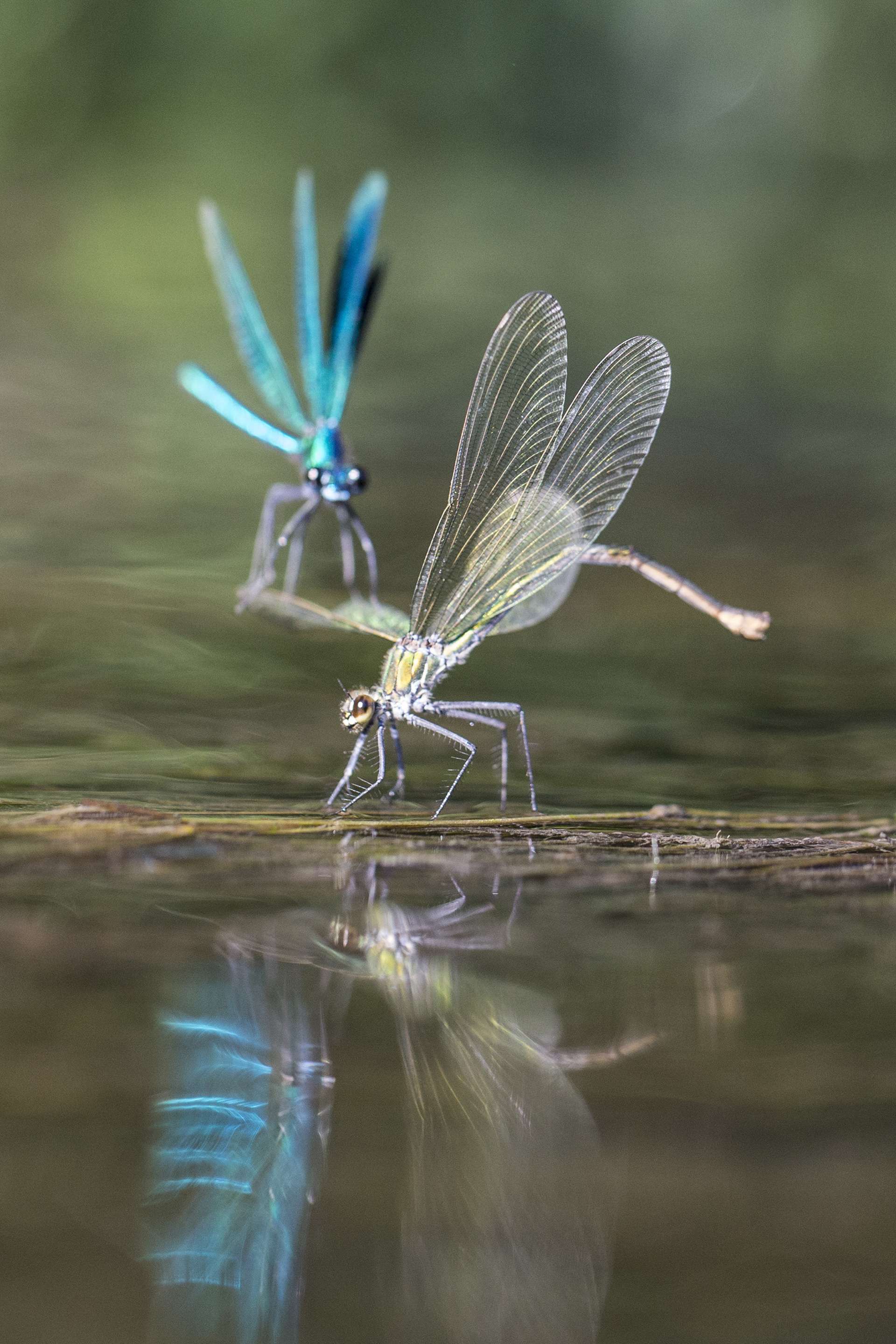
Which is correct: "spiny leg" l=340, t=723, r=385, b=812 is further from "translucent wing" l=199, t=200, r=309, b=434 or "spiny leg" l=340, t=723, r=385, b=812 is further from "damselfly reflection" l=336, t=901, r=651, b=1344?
"translucent wing" l=199, t=200, r=309, b=434

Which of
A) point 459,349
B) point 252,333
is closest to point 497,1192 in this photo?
point 252,333

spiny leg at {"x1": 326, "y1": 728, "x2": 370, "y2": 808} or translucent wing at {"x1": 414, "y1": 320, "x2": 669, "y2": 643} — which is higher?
translucent wing at {"x1": 414, "y1": 320, "x2": 669, "y2": 643}

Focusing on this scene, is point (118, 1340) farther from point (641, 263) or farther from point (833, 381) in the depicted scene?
point (641, 263)

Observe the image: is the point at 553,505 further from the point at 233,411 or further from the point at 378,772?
the point at 233,411

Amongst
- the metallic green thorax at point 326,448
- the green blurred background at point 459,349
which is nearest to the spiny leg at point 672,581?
the green blurred background at point 459,349

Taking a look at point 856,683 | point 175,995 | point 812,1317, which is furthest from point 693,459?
point 812,1317

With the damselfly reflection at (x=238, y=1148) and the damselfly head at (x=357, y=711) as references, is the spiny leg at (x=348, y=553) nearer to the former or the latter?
the damselfly head at (x=357, y=711)

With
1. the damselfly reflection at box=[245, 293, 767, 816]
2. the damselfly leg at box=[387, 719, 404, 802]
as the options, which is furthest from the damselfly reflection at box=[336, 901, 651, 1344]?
the damselfly reflection at box=[245, 293, 767, 816]

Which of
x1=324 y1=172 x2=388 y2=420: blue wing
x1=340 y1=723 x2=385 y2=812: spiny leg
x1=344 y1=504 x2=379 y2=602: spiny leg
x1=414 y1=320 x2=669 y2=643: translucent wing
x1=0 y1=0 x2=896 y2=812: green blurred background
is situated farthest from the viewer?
x1=324 y1=172 x2=388 y2=420: blue wing
